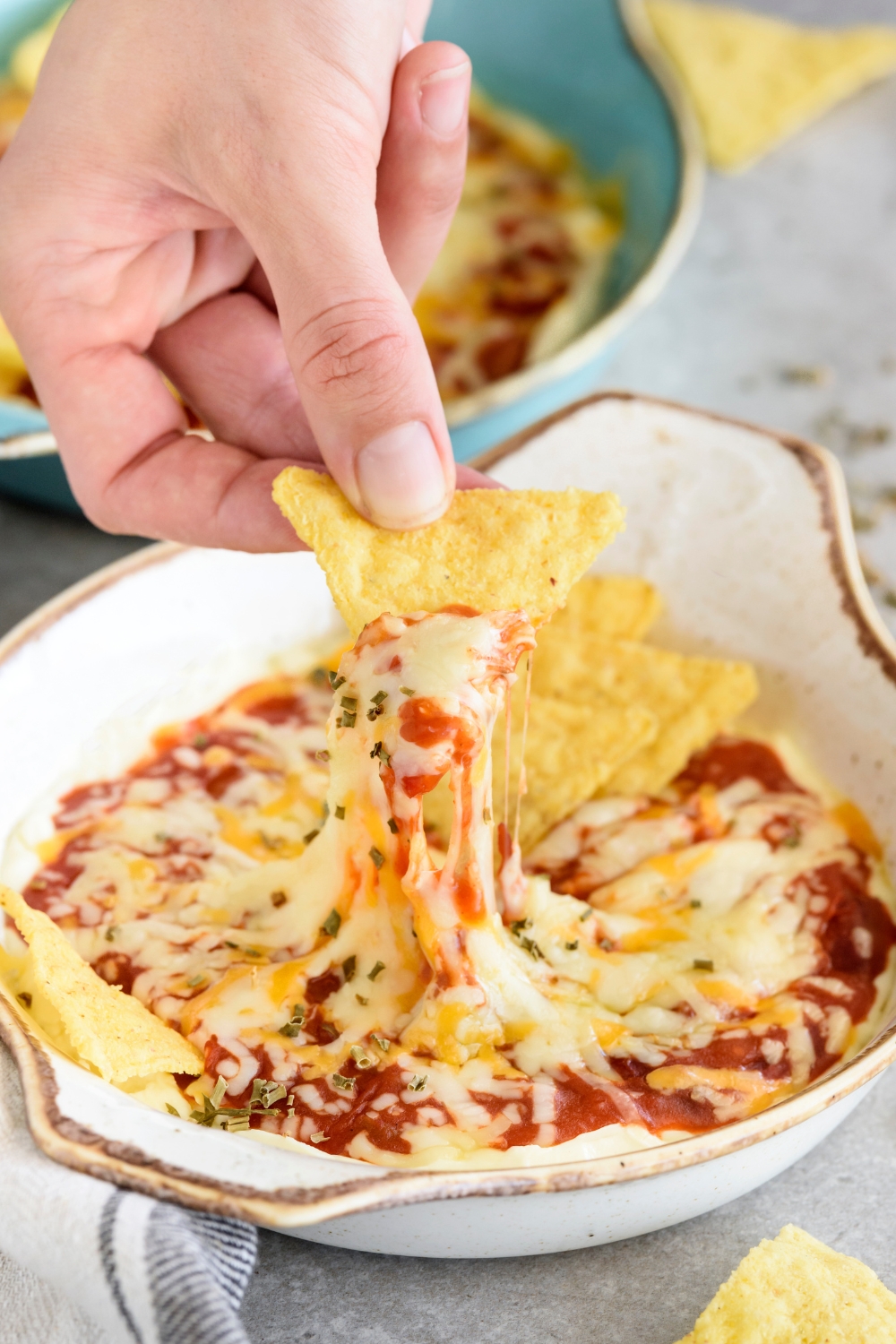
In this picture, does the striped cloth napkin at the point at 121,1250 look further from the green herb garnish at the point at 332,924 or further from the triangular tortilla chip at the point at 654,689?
the triangular tortilla chip at the point at 654,689

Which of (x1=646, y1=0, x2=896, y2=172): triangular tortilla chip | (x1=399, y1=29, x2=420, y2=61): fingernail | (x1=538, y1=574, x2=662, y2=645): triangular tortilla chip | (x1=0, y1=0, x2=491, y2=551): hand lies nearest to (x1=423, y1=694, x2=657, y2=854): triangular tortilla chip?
(x1=538, y1=574, x2=662, y2=645): triangular tortilla chip

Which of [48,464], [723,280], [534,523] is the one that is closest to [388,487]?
[534,523]

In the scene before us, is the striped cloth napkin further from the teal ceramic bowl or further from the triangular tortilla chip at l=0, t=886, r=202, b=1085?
the teal ceramic bowl

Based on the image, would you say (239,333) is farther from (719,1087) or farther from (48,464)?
(719,1087)

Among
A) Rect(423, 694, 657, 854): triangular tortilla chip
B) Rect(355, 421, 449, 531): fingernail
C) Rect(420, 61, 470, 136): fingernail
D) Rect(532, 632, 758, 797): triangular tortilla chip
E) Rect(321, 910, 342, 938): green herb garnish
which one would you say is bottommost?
Rect(532, 632, 758, 797): triangular tortilla chip

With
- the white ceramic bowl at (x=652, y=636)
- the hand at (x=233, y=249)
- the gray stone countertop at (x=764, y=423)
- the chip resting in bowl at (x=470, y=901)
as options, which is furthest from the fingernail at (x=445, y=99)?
the gray stone countertop at (x=764, y=423)

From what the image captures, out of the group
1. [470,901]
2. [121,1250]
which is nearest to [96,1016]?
[121,1250]

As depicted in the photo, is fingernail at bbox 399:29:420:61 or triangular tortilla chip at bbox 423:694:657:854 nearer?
fingernail at bbox 399:29:420:61
